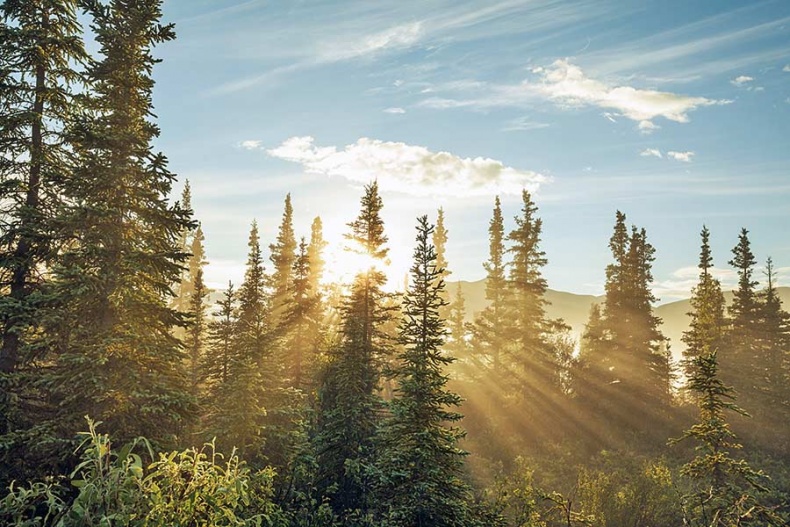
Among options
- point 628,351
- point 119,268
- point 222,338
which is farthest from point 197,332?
point 628,351

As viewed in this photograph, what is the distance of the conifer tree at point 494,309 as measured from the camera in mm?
42469

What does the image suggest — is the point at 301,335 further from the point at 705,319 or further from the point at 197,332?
the point at 705,319

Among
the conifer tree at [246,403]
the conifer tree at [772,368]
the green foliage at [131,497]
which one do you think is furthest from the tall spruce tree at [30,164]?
the conifer tree at [772,368]

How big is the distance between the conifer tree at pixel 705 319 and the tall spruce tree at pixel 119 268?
4447 cm

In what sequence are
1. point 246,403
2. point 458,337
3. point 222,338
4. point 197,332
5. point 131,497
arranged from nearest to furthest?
1. point 131,497
2. point 246,403
3. point 222,338
4. point 197,332
5. point 458,337

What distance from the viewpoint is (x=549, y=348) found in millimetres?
41125

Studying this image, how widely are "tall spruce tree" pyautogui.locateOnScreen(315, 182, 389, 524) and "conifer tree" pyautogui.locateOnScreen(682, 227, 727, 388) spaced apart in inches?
1291

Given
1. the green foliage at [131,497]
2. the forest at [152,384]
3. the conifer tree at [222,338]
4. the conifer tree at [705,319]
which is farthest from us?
the conifer tree at [705,319]

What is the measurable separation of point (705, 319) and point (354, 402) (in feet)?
128

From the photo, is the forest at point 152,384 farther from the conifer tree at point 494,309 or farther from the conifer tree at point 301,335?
the conifer tree at point 494,309

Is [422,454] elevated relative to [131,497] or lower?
lower

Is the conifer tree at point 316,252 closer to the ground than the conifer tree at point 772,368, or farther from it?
farther from it

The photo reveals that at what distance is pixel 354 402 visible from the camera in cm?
2033

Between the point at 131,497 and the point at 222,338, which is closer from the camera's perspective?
the point at 131,497
